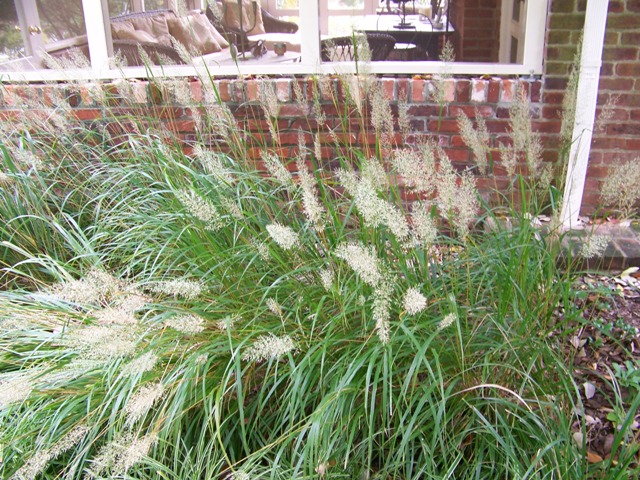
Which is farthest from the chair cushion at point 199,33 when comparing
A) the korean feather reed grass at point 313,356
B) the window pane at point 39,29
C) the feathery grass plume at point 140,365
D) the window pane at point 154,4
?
the feathery grass plume at point 140,365

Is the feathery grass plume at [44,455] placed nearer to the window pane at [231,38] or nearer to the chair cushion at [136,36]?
the window pane at [231,38]

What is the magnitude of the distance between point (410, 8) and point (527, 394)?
4.25 metres

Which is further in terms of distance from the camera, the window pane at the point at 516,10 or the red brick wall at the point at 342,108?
the window pane at the point at 516,10

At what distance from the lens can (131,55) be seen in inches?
169

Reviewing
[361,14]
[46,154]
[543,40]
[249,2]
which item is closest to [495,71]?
[543,40]

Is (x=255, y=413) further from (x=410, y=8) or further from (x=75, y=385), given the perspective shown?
(x=410, y=8)

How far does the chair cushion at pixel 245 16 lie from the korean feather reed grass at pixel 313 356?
2.05m

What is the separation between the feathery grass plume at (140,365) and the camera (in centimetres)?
168

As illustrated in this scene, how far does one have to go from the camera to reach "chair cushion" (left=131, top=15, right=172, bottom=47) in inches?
208

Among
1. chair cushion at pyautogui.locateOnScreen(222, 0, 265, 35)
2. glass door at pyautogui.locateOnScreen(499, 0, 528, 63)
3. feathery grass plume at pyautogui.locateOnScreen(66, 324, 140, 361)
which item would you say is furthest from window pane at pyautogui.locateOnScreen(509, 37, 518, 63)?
feathery grass plume at pyautogui.locateOnScreen(66, 324, 140, 361)

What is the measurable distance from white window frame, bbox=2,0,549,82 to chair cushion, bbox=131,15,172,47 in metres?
1.60

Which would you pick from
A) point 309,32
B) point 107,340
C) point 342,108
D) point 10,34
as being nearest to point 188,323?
point 107,340

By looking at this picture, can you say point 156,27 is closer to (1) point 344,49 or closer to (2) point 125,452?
(1) point 344,49

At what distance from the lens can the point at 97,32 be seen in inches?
138
